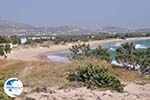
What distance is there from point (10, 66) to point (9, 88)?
1389 cm

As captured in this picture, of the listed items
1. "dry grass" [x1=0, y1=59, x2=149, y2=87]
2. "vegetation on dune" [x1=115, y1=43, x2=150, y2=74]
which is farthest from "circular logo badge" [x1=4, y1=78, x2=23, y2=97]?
"vegetation on dune" [x1=115, y1=43, x2=150, y2=74]

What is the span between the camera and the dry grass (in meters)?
16.7

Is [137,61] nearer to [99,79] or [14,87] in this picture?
[99,79]

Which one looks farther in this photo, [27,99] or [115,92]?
[115,92]

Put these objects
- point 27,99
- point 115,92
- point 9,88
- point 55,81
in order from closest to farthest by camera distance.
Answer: point 9,88, point 27,99, point 115,92, point 55,81

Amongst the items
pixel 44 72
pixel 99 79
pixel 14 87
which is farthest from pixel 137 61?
pixel 14 87

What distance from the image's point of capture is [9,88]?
8.65 metres

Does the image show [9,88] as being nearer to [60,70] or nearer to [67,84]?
[67,84]

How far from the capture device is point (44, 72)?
65.4ft

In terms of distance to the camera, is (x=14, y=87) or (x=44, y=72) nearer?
(x=14, y=87)

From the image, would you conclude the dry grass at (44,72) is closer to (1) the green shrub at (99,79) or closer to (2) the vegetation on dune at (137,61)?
(1) the green shrub at (99,79)

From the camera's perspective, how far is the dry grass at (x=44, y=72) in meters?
16.7

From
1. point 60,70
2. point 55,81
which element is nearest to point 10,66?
point 60,70

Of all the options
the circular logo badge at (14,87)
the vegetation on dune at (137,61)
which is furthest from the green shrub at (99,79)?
the vegetation on dune at (137,61)
